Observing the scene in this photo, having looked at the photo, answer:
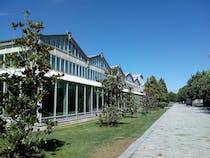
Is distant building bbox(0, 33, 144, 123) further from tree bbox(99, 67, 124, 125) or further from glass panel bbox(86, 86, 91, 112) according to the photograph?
tree bbox(99, 67, 124, 125)

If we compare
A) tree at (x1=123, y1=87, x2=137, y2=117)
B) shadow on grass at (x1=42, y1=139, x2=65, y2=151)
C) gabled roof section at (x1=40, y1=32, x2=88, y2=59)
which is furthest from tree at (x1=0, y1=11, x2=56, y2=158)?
tree at (x1=123, y1=87, x2=137, y2=117)

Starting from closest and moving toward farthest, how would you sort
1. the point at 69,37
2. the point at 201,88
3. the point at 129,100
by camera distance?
the point at 129,100, the point at 69,37, the point at 201,88

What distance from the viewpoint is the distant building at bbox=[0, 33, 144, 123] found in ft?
58.2

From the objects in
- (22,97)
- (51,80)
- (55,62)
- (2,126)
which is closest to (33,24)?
(51,80)

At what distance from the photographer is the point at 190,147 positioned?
9945 millimetres

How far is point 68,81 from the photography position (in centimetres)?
1973

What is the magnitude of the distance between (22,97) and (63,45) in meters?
14.7

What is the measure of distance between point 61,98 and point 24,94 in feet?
35.1

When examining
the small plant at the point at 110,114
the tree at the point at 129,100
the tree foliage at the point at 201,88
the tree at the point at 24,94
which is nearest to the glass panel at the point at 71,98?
the small plant at the point at 110,114

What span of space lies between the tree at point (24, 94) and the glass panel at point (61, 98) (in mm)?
9632

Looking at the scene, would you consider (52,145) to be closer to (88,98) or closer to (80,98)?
(80,98)

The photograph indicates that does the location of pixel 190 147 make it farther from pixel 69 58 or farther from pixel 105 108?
pixel 69 58

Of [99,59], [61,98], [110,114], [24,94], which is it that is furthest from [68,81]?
[99,59]

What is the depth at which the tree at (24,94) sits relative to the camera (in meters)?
7.53
